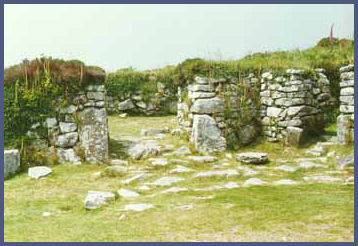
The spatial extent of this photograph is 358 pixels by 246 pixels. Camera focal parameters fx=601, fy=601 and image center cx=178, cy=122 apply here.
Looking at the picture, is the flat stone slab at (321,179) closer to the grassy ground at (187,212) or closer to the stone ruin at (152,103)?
the grassy ground at (187,212)

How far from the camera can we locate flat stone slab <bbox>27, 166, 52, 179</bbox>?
12.5 m

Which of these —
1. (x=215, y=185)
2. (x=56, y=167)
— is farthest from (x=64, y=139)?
(x=215, y=185)

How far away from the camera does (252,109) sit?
1611 centimetres

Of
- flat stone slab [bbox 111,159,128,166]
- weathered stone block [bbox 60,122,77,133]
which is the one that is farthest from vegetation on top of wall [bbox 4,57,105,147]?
flat stone slab [bbox 111,159,128,166]

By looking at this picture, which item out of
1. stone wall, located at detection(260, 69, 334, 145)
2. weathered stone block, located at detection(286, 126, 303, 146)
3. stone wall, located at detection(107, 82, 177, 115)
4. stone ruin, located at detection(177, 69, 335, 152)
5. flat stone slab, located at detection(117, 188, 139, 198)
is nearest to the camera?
flat stone slab, located at detection(117, 188, 139, 198)

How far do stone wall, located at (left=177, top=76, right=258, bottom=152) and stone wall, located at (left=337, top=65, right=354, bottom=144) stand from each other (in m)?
2.60

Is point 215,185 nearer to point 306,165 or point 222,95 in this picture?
point 306,165

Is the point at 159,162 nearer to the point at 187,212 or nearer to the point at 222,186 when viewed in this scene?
the point at 222,186

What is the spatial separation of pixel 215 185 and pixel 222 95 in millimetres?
4517

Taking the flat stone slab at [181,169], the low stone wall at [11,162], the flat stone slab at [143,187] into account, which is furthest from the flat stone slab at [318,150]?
the low stone wall at [11,162]

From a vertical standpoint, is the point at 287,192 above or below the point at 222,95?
below

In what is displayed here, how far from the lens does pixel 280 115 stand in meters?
15.8

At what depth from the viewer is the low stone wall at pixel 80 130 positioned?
1380 centimetres

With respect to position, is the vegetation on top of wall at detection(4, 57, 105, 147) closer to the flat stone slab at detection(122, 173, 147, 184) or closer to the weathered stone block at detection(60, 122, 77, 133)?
the weathered stone block at detection(60, 122, 77, 133)
